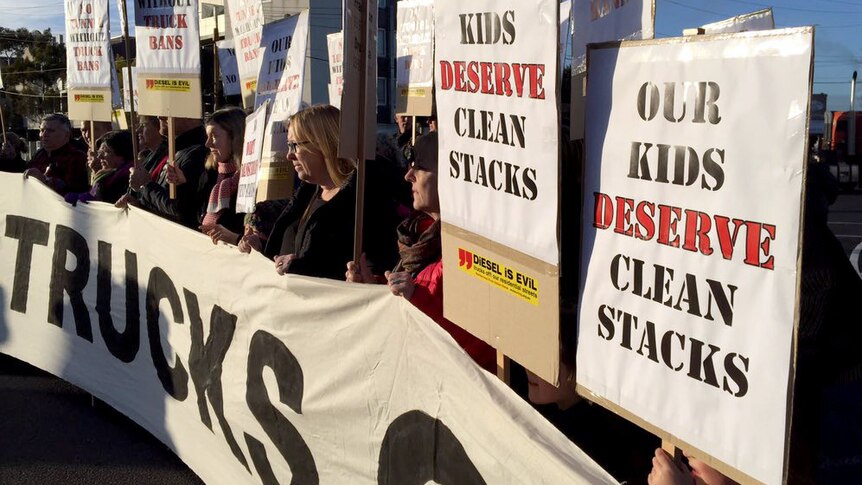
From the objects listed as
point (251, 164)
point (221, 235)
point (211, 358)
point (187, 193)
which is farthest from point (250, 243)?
point (187, 193)

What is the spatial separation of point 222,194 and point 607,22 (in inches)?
111

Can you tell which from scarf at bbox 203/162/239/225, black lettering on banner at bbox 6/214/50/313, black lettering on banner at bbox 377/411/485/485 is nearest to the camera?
black lettering on banner at bbox 377/411/485/485

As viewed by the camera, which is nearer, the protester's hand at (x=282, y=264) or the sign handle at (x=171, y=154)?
the protester's hand at (x=282, y=264)

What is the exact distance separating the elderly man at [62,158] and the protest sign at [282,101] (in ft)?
12.5

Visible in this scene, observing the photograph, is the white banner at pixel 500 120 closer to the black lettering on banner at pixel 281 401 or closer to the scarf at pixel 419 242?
the scarf at pixel 419 242

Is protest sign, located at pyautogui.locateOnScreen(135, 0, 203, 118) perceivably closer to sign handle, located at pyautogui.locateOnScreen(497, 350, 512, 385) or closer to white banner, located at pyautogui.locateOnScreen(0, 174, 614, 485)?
white banner, located at pyautogui.locateOnScreen(0, 174, 614, 485)

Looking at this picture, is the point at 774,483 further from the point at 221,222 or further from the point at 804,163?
the point at 221,222

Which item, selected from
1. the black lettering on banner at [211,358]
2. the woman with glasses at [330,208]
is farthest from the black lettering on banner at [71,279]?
the woman with glasses at [330,208]

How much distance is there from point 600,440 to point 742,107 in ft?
3.77

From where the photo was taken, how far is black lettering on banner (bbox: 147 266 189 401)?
4590 millimetres

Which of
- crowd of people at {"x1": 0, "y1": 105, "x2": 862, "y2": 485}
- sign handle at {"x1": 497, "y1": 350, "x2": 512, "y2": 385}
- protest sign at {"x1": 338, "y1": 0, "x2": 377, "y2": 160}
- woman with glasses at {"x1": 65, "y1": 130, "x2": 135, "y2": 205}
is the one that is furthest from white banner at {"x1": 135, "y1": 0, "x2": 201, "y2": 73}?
sign handle at {"x1": 497, "y1": 350, "x2": 512, "y2": 385}

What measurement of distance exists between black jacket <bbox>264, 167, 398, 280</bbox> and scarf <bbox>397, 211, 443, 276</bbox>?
22.0 inches

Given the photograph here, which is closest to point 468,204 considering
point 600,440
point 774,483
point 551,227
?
point 551,227

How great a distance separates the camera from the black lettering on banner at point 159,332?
4590 mm
